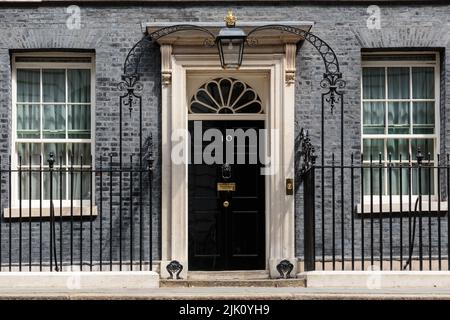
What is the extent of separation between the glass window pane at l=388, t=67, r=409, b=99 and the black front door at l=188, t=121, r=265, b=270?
194 cm

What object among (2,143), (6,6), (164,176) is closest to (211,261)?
(164,176)

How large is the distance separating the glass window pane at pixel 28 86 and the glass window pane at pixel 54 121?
0.76ft

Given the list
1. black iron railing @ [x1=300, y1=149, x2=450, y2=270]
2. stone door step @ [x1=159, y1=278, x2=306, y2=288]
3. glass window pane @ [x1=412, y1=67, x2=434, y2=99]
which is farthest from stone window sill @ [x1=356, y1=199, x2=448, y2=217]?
stone door step @ [x1=159, y1=278, x2=306, y2=288]

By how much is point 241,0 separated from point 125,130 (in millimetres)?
2460

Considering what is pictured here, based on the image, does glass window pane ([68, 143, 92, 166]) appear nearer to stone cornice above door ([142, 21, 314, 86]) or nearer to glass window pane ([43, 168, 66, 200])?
glass window pane ([43, 168, 66, 200])

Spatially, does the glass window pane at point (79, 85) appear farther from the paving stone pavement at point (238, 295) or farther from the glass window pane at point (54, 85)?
the paving stone pavement at point (238, 295)

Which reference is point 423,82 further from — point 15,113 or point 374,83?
point 15,113

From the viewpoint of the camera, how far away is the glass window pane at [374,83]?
48.0ft

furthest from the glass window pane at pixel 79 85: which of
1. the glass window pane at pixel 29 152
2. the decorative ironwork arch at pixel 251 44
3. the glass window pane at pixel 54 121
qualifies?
the glass window pane at pixel 29 152

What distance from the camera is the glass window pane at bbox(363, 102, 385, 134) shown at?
14.6m

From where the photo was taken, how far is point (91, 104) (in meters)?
14.5

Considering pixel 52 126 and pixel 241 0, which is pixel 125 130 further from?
pixel 241 0

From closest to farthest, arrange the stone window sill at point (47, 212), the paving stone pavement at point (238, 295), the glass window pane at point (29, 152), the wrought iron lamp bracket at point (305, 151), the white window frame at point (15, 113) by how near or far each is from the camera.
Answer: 1. the paving stone pavement at point (238, 295)
2. the wrought iron lamp bracket at point (305, 151)
3. the stone window sill at point (47, 212)
4. the white window frame at point (15, 113)
5. the glass window pane at point (29, 152)

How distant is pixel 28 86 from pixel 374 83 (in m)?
4.98
